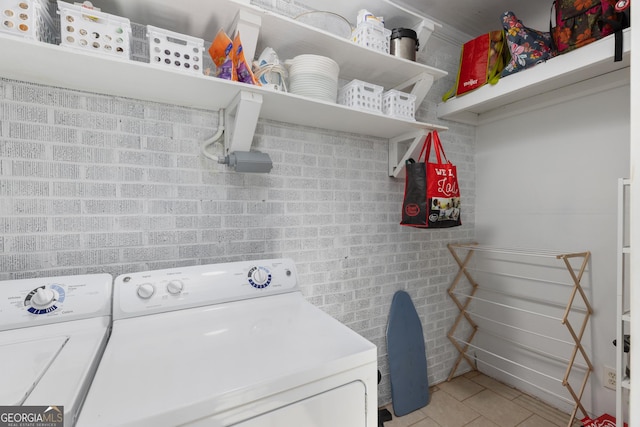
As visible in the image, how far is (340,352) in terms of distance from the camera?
87 centimetres

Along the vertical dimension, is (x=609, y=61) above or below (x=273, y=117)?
above

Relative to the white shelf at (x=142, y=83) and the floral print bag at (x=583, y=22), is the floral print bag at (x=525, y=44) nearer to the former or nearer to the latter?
the floral print bag at (x=583, y=22)

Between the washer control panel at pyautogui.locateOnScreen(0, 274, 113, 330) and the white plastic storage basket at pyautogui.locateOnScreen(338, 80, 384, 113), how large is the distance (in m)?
1.38

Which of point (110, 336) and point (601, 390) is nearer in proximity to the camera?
point (110, 336)

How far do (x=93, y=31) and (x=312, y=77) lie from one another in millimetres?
874

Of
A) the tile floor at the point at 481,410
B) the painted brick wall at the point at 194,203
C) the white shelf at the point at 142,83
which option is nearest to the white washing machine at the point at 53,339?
the painted brick wall at the point at 194,203

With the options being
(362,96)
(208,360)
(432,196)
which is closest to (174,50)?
(362,96)

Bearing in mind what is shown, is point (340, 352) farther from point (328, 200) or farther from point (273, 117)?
point (273, 117)

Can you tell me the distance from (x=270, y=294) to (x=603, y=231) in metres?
2.02

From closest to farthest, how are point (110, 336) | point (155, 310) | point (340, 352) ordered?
point (340, 352) → point (110, 336) → point (155, 310)

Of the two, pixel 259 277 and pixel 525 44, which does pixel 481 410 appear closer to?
pixel 259 277

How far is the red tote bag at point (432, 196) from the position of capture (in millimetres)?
1706

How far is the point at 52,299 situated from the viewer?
1020mm

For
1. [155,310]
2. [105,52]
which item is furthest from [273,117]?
[155,310]
